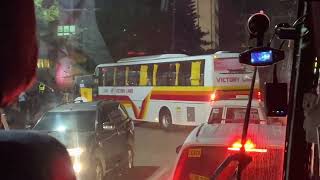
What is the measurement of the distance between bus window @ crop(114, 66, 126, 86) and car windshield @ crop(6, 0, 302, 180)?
5 centimetres

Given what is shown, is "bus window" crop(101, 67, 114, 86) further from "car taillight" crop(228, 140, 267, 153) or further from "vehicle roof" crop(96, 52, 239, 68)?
"car taillight" crop(228, 140, 267, 153)

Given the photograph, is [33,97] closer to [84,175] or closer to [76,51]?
[84,175]

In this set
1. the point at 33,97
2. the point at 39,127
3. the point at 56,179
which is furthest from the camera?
the point at 33,97

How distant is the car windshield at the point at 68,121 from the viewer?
403 inches

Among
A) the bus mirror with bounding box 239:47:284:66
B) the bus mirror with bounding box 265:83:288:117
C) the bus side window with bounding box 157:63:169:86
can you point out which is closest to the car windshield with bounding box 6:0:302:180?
the bus side window with bounding box 157:63:169:86

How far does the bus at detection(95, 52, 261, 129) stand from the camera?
1994 centimetres

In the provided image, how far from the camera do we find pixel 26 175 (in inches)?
46.5

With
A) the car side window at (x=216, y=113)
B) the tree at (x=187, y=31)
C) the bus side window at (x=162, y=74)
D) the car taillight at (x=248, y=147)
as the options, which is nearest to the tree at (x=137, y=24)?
the tree at (x=187, y=31)

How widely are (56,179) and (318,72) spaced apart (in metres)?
1.58

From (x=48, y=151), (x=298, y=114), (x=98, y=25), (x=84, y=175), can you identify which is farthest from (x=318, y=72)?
(x=98, y=25)

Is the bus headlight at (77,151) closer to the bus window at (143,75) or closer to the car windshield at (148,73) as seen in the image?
the car windshield at (148,73)

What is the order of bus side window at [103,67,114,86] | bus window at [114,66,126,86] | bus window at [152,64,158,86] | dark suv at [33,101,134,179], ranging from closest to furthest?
dark suv at [33,101,134,179] < bus window at [152,64,158,86] < bus window at [114,66,126,86] < bus side window at [103,67,114,86]

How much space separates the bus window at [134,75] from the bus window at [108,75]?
133 cm

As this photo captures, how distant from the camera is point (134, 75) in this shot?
24344 mm
